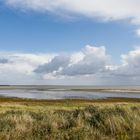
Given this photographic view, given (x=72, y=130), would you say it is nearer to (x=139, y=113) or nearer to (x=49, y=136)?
(x=49, y=136)

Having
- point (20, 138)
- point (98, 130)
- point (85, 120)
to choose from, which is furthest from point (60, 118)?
point (20, 138)

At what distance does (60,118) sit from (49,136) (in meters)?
2.51

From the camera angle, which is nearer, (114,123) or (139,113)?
(114,123)

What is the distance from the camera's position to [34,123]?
11078 mm

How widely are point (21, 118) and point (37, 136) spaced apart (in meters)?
2.33

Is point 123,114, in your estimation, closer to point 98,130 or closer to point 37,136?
point 98,130

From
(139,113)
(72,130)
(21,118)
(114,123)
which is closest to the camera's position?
(72,130)

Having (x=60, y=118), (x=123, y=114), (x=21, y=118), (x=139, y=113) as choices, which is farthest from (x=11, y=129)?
(x=139, y=113)

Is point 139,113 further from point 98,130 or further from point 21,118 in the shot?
point 21,118

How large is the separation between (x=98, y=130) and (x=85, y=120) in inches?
52.6

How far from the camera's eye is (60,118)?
1187 centimetres

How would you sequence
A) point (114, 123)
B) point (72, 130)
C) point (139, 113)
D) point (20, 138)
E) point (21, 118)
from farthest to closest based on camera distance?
1. point (139, 113)
2. point (21, 118)
3. point (114, 123)
4. point (72, 130)
5. point (20, 138)

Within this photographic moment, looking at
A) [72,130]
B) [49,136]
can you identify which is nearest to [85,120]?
[72,130]

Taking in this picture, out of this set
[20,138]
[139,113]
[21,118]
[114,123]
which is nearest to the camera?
[20,138]
